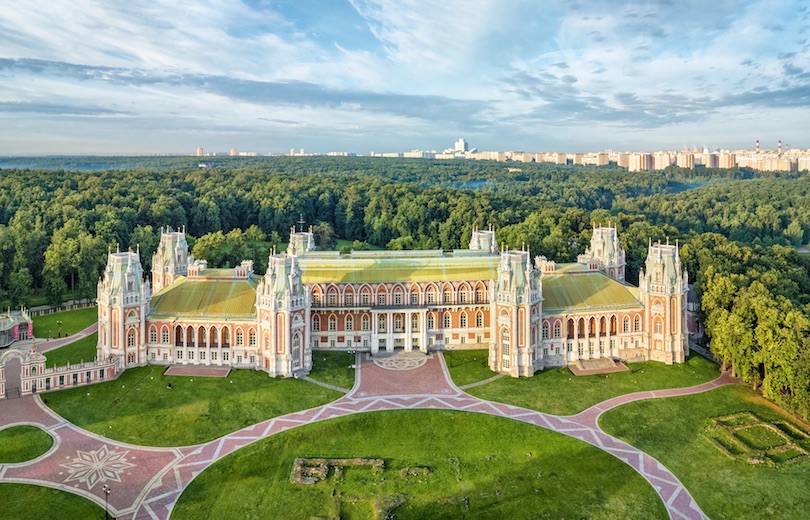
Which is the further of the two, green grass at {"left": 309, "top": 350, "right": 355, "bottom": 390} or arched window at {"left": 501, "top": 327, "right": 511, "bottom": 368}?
arched window at {"left": 501, "top": 327, "right": 511, "bottom": 368}

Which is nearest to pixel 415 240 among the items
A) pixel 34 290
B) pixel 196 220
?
pixel 196 220

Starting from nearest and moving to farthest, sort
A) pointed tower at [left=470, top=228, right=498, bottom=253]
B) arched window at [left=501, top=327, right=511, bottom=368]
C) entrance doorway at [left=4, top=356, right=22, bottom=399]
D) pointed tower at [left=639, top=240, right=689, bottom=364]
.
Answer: entrance doorway at [left=4, top=356, right=22, bottom=399], arched window at [left=501, top=327, right=511, bottom=368], pointed tower at [left=639, top=240, right=689, bottom=364], pointed tower at [left=470, top=228, right=498, bottom=253]

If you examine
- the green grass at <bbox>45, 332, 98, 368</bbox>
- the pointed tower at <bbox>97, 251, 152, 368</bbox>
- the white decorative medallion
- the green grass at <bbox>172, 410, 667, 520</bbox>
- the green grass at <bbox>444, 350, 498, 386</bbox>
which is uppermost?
the pointed tower at <bbox>97, 251, 152, 368</bbox>

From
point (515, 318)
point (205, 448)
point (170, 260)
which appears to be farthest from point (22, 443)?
point (515, 318)

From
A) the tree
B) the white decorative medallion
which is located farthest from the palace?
the tree

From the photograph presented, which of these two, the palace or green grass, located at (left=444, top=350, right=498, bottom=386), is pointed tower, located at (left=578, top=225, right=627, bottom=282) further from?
green grass, located at (left=444, top=350, right=498, bottom=386)

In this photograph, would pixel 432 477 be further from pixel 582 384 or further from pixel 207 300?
pixel 207 300
